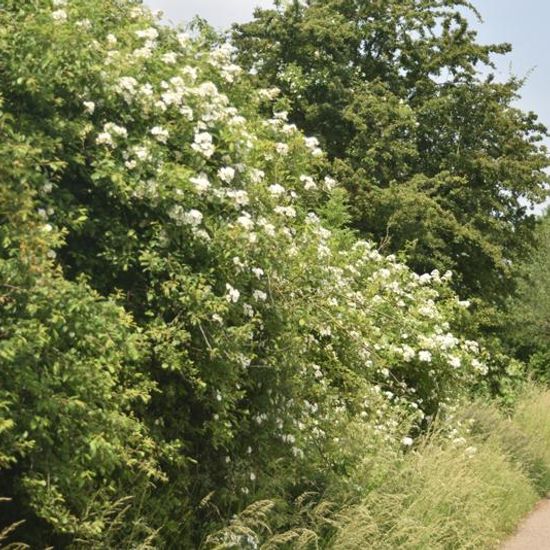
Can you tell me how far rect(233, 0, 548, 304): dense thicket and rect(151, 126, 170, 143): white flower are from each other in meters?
10.8

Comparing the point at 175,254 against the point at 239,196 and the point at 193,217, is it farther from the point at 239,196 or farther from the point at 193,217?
the point at 239,196

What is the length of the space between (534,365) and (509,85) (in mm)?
10465

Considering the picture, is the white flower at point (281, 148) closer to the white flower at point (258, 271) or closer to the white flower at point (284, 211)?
the white flower at point (284, 211)

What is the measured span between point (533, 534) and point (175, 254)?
5848mm

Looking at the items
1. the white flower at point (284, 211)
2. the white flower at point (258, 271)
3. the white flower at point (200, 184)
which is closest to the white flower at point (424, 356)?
the white flower at point (284, 211)

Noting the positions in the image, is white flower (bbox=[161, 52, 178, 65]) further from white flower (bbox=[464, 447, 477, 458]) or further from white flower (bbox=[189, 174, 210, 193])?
white flower (bbox=[464, 447, 477, 458])

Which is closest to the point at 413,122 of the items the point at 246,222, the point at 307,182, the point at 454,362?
the point at 454,362

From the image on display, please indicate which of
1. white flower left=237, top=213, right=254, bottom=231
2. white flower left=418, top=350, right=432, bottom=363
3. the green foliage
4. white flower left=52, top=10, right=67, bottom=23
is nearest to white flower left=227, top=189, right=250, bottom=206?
white flower left=237, top=213, right=254, bottom=231

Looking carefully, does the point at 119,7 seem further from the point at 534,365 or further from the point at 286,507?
the point at 534,365

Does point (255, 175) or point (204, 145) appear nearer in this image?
point (204, 145)

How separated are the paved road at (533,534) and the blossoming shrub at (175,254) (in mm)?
2584

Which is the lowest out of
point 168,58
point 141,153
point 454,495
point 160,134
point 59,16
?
point 454,495

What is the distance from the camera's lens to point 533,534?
9633 millimetres

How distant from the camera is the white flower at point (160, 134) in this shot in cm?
573
